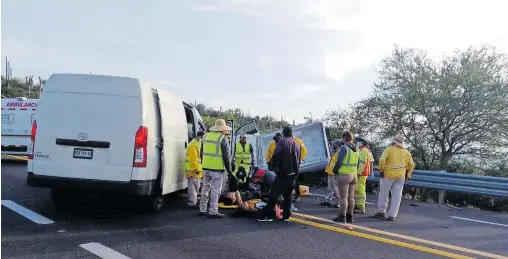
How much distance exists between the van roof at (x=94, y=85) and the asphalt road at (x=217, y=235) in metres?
1.95

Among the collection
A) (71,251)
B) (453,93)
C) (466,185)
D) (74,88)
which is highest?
(453,93)

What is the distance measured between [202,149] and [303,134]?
21.2 feet

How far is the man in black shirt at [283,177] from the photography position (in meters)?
7.61

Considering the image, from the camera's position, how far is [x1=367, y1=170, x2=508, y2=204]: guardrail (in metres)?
10.3

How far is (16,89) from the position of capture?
119ft

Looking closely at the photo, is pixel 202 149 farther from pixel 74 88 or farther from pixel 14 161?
pixel 14 161

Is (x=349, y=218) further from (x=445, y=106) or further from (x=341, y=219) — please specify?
(x=445, y=106)

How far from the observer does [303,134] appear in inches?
548

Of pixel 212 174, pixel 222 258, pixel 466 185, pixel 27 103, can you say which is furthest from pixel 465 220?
pixel 27 103

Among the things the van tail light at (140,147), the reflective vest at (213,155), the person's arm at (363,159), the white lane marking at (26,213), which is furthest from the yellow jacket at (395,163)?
the white lane marking at (26,213)

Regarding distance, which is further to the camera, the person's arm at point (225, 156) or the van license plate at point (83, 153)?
the person's arm at point (225, 156)

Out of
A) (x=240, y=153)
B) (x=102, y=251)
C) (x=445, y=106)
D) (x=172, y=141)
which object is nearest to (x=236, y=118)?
(x=445, y=106)

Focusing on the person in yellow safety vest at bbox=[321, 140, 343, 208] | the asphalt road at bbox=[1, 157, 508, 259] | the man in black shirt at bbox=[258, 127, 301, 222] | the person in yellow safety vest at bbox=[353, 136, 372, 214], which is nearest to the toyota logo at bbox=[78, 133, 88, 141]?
the asphalt road at bbox=[1, 157, 508, 259]

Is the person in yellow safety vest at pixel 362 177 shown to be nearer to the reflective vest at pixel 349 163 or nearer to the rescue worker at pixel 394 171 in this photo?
the rescue worker at pixel 394 171
